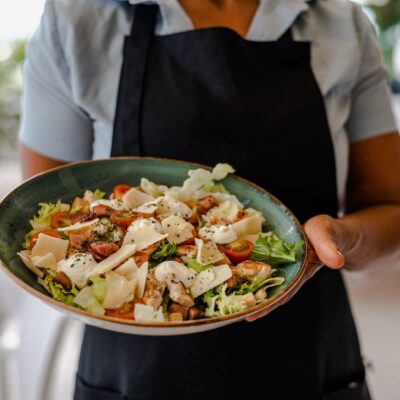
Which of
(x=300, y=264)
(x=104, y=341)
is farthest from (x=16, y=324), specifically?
(x=300, y=264)

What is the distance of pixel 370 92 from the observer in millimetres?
1346

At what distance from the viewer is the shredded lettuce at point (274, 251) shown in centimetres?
93

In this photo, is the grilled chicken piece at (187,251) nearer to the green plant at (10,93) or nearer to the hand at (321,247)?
the hand at (321,247)

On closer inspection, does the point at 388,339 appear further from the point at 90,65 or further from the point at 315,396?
the point at 90,65

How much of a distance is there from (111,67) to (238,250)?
53 centimetres

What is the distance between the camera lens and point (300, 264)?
91 cm

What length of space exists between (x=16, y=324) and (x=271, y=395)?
49.8 inches

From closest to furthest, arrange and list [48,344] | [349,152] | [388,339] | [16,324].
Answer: [349,152]
[48,344]
[16,324]
[388,339]

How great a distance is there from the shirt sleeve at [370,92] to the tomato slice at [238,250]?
56 centimetres

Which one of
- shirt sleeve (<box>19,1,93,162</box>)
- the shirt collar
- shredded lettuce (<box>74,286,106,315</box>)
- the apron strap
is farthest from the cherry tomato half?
the shirt collar

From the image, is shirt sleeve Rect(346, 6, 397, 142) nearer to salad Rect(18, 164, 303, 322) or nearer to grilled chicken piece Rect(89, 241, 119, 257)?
salad Rect(18, 164, 303, 322)

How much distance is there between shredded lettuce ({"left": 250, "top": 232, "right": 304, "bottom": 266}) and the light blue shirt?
43 cm

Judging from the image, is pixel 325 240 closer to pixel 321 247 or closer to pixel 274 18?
pixel 321 247

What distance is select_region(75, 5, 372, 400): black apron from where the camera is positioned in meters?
1.18
